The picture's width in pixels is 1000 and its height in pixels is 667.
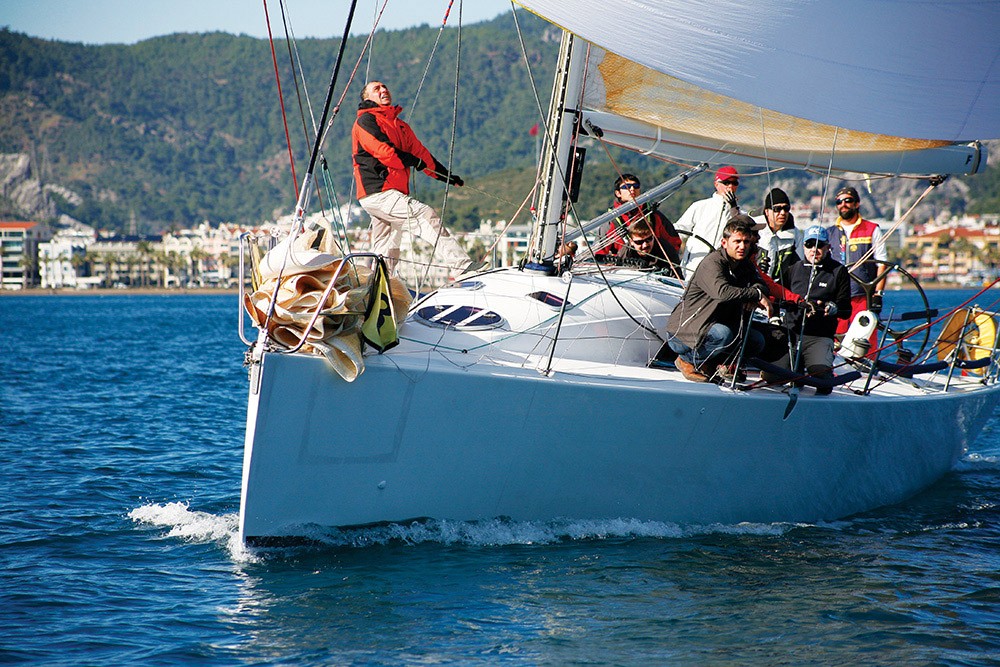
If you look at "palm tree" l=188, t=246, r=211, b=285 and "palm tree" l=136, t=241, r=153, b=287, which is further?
"palm tree" l=188, t=246, r=211, b=285

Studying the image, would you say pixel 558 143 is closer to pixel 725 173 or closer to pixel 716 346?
pixel 725 173

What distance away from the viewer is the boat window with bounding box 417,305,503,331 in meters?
6.22

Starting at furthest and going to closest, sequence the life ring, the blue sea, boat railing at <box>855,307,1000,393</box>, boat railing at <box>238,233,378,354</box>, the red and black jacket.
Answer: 1. the life ring
2. boat railing at <box>855,307,1000,393</box>
3. the red and black jacket
4. boat railing at <box>238,233,378,354</box>
5. the blue sea

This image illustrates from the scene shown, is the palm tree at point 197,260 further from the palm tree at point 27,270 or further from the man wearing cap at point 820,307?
the man wearing cap at point 820,307

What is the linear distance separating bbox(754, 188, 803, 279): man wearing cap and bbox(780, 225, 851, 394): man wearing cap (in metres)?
0.57

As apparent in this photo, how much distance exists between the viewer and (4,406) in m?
12.9

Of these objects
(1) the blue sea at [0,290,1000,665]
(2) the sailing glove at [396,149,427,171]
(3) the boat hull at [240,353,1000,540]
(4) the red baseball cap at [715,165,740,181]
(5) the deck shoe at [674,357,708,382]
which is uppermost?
(4) the red baseball cap at [715,165,740,181]

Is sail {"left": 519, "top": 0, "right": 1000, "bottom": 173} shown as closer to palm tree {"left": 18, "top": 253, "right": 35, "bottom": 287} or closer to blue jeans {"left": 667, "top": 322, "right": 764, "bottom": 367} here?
blue jeans {"left": 667, "top": 322, "right": 764, "bottom": 367}

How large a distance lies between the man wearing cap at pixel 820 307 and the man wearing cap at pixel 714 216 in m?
1.06

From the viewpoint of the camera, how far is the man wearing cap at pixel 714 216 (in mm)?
7562

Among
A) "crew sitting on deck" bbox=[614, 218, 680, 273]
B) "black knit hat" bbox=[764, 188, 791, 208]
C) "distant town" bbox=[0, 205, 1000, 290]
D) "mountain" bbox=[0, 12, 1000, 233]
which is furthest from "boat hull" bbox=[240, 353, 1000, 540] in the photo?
"mountain" bbox=[0, 12, 1000, 233]

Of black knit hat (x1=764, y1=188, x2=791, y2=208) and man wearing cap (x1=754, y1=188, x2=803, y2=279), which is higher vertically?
black knit hat (x1=764, y1=188, x2=791, y2=208)

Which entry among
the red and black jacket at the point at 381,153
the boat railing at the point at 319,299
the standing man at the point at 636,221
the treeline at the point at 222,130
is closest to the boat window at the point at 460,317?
the boat railing at the point at 319,299

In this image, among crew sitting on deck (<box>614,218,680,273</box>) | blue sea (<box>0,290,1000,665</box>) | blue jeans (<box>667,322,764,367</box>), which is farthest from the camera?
crew sitting on deck (<box>614,218,680,273</box>)
